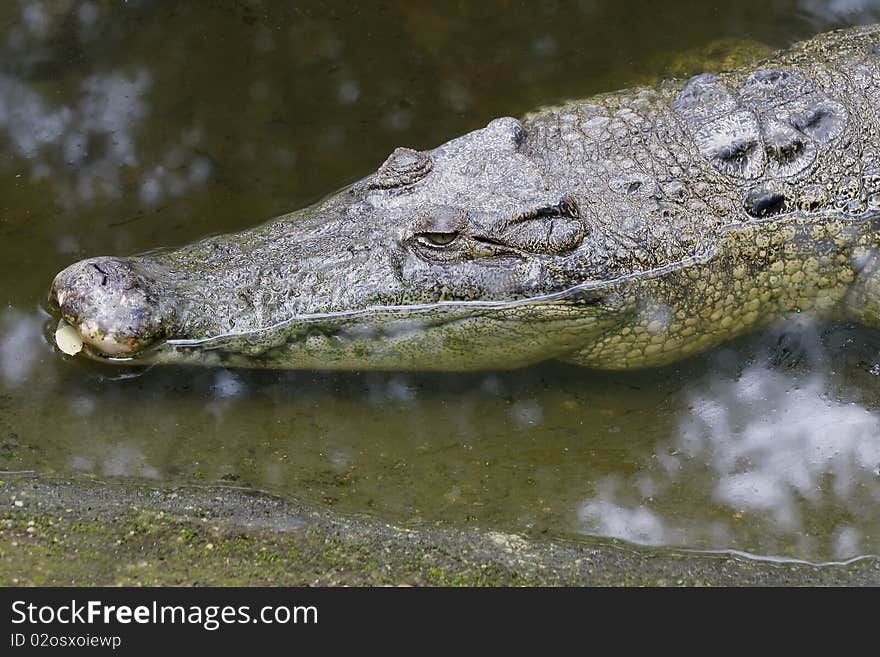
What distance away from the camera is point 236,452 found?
12.1 feet

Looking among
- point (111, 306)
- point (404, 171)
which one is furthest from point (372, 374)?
point (111, 306)

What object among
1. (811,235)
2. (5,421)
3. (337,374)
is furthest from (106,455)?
(811,235)

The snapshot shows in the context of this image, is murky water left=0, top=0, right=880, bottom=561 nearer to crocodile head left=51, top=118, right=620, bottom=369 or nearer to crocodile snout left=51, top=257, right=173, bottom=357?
crocodile head left=51, top=118, right=620, bottom=369

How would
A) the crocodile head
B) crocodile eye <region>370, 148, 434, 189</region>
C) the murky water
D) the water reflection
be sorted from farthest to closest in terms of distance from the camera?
crocodile eye <region>370, 148, 434, 189</region> → the crocodile head → the murky water → the water reflection

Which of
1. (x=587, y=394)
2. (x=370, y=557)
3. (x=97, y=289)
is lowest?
(x=370, y=557)

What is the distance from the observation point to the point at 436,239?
382cm

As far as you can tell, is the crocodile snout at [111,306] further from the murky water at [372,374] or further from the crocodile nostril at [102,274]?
the murky water at [372,374]

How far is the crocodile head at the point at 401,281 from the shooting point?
381 centimetres

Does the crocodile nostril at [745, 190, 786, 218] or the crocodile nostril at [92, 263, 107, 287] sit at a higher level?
the crocodile nostril at [745, 190, 786, 218]

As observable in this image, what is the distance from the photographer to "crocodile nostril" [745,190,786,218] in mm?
4078

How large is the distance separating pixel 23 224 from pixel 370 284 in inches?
71.7

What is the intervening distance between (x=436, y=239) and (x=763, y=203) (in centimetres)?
155

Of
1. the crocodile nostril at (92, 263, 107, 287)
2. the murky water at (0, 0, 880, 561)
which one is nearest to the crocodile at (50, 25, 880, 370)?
the crocodile nostril at (92, 263, 107, 287)

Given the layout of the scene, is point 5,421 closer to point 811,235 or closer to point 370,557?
point 370,557
